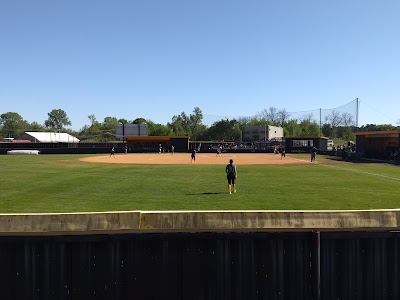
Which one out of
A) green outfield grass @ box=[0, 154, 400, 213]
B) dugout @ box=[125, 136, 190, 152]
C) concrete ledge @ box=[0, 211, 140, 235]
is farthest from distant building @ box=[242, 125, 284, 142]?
concrete ledge @ box=[0, 211, 140, 235]

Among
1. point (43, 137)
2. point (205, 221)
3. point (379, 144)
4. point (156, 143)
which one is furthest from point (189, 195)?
point (43, 137)

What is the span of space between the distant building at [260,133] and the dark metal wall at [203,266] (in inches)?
4825

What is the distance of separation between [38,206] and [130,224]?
963cm

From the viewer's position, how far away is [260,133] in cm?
13225

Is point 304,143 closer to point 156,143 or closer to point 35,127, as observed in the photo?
point 156,143

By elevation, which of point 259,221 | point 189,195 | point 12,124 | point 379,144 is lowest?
point 189,195

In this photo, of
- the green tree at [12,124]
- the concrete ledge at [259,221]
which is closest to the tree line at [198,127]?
the green tree at [12,124]

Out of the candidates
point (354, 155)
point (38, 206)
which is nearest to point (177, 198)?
point (38, 206)

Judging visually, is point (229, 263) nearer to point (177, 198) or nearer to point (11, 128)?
point (177, 198)

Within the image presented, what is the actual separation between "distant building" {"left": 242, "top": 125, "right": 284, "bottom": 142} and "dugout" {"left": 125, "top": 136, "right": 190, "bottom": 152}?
6166 cm

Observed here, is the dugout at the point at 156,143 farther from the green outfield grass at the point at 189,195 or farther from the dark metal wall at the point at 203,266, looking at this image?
the dark metal wall at the point at 203,266

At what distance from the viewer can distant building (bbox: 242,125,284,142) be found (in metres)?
130

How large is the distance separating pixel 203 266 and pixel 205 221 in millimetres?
765

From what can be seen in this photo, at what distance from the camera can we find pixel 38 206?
47.8 ft
